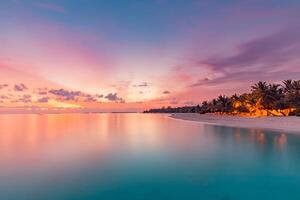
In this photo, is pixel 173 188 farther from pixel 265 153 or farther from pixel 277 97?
pixel 277 97

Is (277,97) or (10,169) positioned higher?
(277,97)

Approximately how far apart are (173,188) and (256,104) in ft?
212

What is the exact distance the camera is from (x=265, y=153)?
56.3 feet

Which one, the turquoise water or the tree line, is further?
the tree line

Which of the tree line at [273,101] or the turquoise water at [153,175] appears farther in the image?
the tree line at [273,101]

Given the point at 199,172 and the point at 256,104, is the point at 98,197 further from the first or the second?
the point at 256,104

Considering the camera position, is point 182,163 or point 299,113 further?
point 299,113

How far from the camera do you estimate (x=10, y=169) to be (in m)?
13.7

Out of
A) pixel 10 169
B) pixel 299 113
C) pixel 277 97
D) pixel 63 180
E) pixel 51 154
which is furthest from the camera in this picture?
pixel 277 97

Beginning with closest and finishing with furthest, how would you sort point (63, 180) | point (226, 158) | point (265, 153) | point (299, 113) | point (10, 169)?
1. point (63, 180)
2. point (10, 169)
3. point (226, 158)
4. point (265, 153)
5. point (299, 113)

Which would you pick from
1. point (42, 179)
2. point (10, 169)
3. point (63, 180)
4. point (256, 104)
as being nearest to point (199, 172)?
point (63, 180)

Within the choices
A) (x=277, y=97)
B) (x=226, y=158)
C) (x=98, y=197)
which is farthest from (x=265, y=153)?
(x=277, y=97)

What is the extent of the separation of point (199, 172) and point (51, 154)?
11576mm

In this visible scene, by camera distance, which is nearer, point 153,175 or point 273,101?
point 153,175
